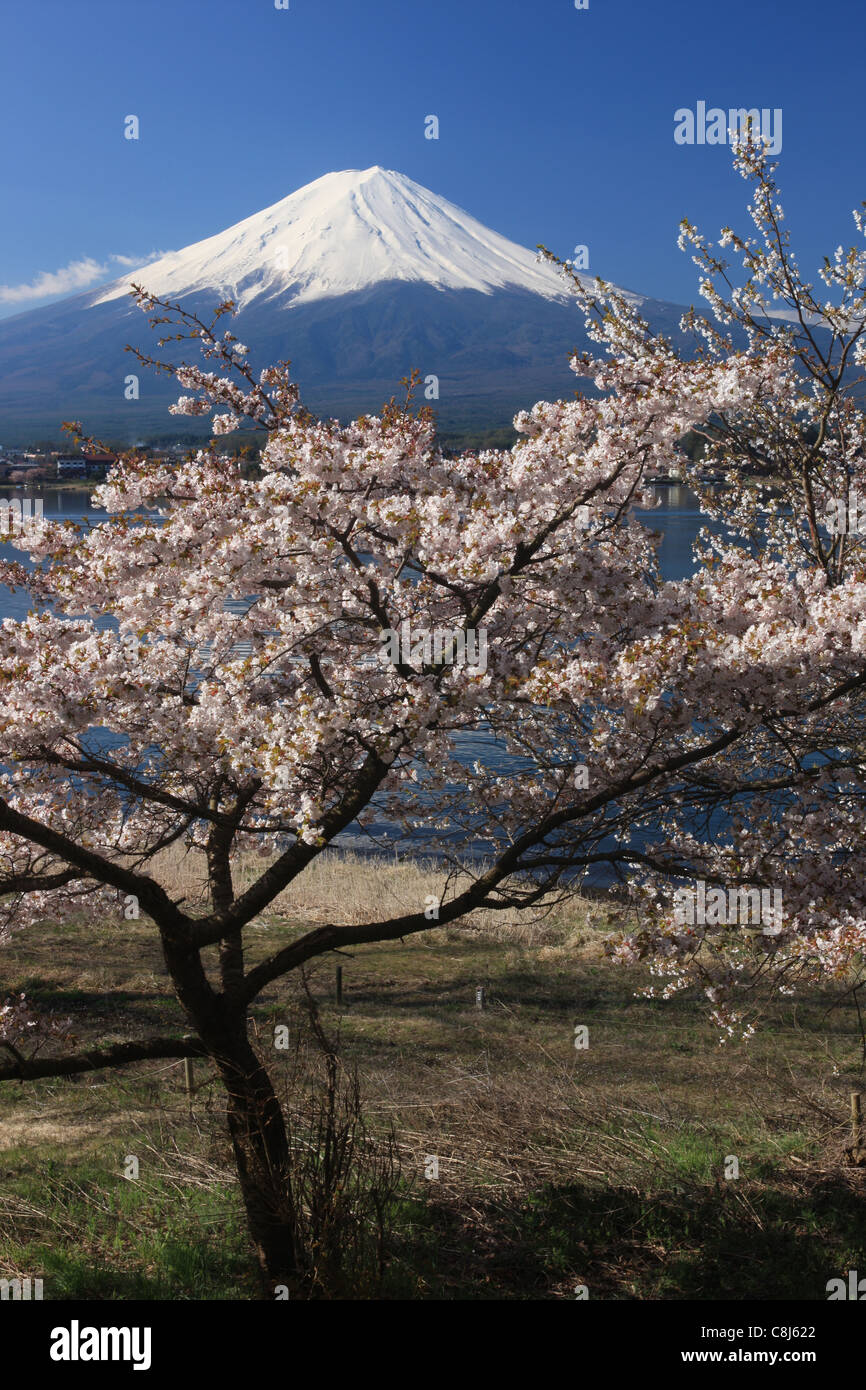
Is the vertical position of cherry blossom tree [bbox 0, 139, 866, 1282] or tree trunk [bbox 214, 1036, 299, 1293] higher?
cherry blossom tree [bbox 0, 139, 866, 1282]

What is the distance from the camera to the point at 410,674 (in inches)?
206

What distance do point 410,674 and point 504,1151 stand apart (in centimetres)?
409

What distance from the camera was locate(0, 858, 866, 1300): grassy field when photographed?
6000 mm

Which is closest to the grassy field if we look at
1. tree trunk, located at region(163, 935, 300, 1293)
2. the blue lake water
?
tree trunk, located at region(163, 935, 300, 1293)

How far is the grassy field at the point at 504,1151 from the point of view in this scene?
600 cm

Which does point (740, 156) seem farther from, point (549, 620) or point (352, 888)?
point (352, 888)

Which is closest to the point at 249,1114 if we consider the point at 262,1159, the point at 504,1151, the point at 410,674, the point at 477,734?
the point at 262,1159

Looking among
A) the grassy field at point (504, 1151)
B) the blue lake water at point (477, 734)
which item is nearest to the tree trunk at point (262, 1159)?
the grassy field at point (504, 1151)

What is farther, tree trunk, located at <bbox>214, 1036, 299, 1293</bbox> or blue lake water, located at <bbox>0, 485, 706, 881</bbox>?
blue lake water, located at <bbox>0, 485, 706, 881</bbox>

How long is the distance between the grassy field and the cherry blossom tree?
85cm

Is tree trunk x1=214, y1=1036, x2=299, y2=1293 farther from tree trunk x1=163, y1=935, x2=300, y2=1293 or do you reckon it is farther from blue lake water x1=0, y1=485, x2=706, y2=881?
blue lake water x1=0, y1=485, x2=706, y2=881

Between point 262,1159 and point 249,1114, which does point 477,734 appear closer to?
point 262,1159

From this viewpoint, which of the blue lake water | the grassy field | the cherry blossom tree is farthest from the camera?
the blue lake water
